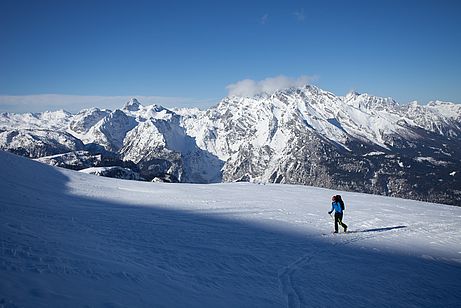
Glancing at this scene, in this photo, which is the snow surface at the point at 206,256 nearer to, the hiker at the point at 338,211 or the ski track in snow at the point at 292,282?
the ski track in snow at the point at 292,282

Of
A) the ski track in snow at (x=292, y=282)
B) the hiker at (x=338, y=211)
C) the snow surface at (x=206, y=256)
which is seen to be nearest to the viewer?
the snow surface at (x=206, y=256)

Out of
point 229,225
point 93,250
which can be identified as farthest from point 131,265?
point 229,225

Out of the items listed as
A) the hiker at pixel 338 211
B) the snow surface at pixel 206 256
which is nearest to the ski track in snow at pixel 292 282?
the snow surface at pixel 206 256

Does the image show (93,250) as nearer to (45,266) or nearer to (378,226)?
(45,266)

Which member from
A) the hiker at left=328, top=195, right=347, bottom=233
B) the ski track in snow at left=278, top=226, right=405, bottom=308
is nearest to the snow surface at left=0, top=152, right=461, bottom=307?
the ski track in snow at left=278, top=226, right=405, bottom=308

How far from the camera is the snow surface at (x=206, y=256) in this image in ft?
30.6

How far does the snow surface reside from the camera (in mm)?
9328

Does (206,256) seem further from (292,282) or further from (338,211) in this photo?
(338,211)

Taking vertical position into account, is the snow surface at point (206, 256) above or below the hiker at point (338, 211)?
below

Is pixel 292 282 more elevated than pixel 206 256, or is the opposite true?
pixel 206 256

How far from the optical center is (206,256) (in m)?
14.6

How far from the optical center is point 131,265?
11.6 m

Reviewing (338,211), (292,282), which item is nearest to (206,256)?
(292,282)

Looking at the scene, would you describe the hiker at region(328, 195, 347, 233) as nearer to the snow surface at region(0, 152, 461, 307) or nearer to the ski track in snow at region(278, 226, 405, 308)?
the snow surface at region(0, 152, 461, 307)
